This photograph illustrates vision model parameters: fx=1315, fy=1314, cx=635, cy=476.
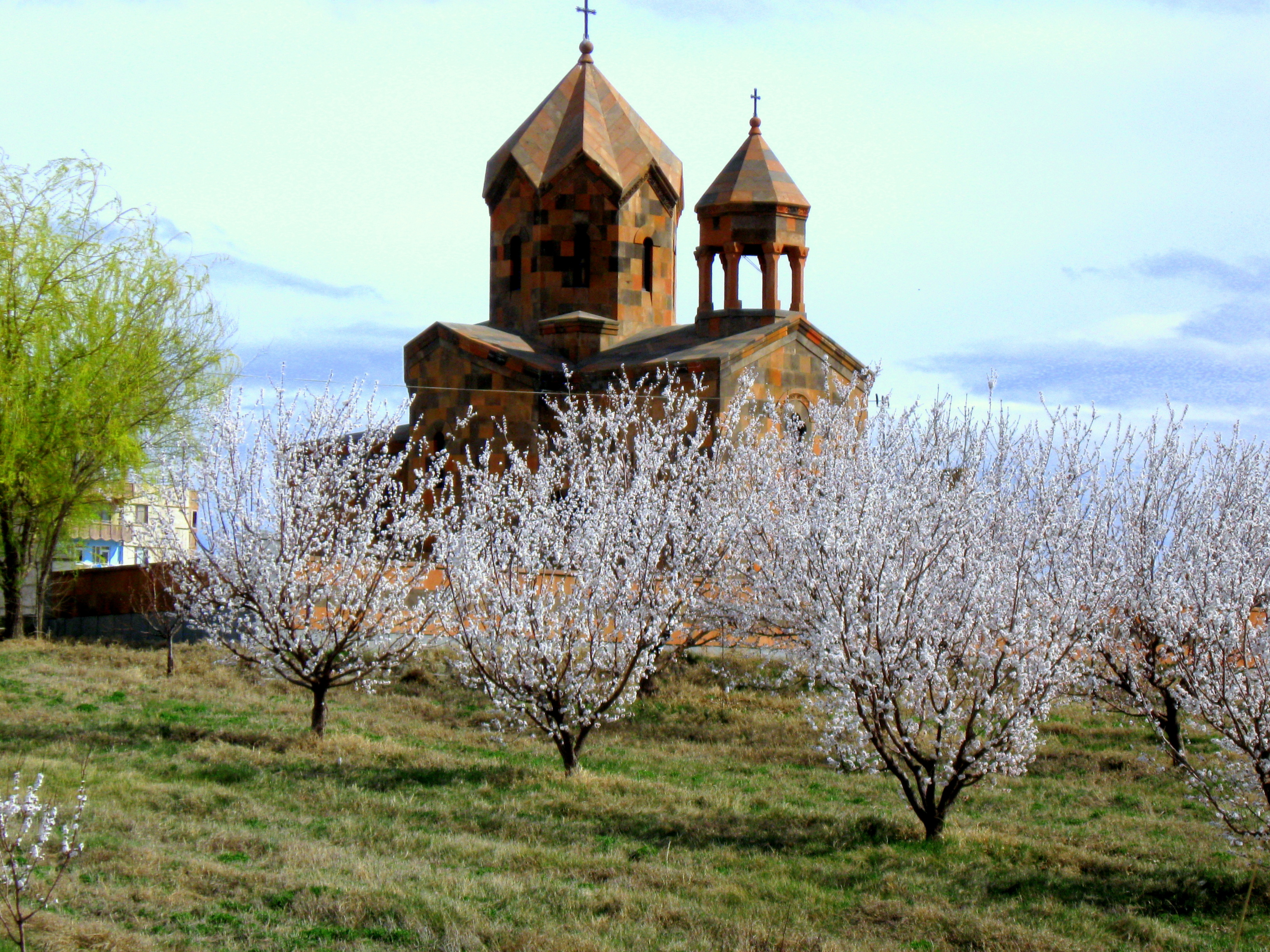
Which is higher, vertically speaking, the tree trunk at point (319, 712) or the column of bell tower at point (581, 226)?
the column of bell tower at point (581, 226)

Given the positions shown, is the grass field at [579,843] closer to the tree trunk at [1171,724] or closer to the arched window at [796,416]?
the tree trunk at [1171,724]

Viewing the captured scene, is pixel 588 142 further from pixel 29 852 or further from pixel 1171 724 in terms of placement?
pixel 29 852

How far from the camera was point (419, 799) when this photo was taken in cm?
1146

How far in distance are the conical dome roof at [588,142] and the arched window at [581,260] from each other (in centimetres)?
100

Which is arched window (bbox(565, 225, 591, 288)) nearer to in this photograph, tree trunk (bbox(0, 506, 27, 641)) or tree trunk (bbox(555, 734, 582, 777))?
tree trunk (bbox(0, 506, 27, 641))

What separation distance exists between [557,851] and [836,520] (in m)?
3.44

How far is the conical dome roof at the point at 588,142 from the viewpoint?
76.5ft

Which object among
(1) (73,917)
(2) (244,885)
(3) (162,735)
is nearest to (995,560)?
(2) (244,885)

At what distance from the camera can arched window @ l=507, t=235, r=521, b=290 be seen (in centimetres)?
2419

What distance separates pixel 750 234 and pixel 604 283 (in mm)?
2820

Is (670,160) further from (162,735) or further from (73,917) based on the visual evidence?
(73,917)

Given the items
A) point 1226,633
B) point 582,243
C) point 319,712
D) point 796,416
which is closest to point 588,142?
point 582,243

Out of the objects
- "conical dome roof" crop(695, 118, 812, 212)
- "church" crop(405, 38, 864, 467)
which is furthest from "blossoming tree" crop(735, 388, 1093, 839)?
"conical dome roof" crop(695, 118, 812, 212)

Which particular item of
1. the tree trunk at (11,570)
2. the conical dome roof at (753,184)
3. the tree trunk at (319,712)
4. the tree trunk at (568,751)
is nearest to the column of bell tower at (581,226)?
the conical dome roof at (753,184)
